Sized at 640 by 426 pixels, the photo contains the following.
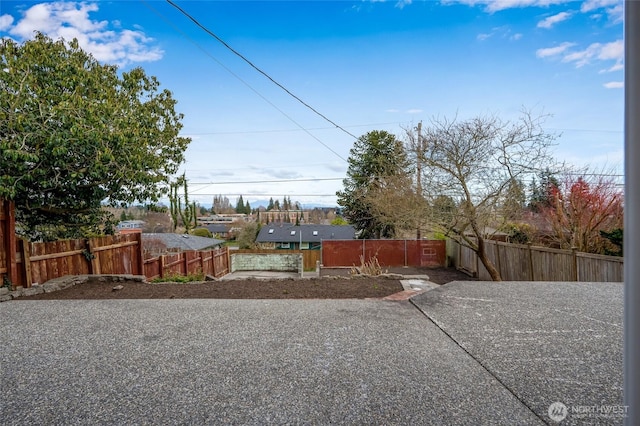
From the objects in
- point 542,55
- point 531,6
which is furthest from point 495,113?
Result: point 531,6

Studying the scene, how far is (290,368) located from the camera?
8.89 ft

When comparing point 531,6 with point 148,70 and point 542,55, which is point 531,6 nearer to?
point 542,55

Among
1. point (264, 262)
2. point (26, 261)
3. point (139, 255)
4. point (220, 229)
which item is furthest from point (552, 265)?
point (220, 229)

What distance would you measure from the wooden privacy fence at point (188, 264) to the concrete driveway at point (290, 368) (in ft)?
15.1

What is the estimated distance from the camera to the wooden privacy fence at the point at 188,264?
8984mm

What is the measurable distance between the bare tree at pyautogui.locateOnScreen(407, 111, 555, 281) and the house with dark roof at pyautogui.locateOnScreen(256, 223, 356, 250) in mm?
17388

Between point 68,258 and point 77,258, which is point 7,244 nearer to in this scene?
point 68,258

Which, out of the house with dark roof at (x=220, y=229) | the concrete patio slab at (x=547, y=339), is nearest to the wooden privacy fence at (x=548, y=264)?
the concrete patio slab at (x=547, y=339)

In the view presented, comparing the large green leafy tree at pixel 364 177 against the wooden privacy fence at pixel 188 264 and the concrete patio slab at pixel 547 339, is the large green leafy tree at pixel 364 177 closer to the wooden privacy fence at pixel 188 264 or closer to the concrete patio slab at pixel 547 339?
the wooden privacy fence at pixel 188 264

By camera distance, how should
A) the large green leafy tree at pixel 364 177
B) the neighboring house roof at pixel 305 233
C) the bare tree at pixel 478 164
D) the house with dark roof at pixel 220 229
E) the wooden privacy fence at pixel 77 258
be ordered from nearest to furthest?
the wooden privacy fence at pixel 77 258 < the bare tree at pixel 478 164 < the large green leafy tree at pixel 364 177 < the neighboring house roof at pixel 305 233 < the house with dark roof at pixel 220 229

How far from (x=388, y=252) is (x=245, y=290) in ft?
32.8

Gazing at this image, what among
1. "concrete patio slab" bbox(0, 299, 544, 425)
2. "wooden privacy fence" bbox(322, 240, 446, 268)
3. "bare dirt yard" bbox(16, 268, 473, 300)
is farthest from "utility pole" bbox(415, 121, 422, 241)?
"concrete patio slab" bbox(0, 299, 544, 425)

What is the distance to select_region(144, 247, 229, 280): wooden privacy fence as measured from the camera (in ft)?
29.5

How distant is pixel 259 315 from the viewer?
4273 mm
